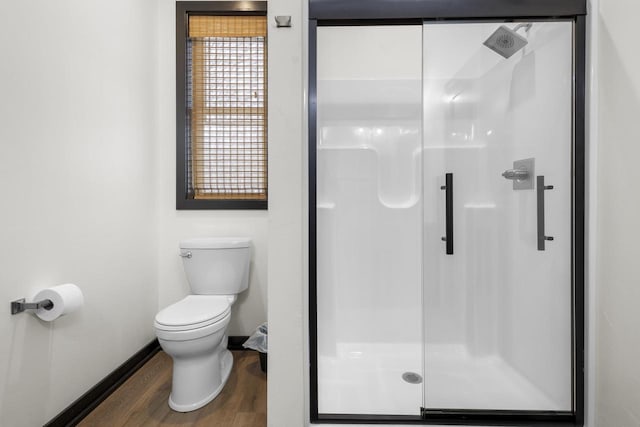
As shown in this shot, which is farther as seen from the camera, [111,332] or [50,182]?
[111,332]

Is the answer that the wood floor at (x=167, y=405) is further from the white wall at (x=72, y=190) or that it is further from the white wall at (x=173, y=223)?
the white wall at (x=173, y=223)

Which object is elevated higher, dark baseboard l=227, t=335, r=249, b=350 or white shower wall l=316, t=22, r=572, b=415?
white shower wall l=316, t=22, r=572, b=415

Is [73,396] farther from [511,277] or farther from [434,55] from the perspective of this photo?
[434,55]

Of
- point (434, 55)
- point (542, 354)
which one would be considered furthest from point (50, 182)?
point (542, 354)

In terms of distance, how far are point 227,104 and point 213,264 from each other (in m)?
1.13

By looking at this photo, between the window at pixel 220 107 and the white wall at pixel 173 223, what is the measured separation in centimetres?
6

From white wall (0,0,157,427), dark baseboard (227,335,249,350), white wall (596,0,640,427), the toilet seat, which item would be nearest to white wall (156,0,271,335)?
dark baseboard (227,335,249,350)

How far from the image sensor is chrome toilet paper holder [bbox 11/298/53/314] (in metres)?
1.21

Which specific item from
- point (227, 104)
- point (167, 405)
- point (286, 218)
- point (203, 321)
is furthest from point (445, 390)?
point (227, 104)

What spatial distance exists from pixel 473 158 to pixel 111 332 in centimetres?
205

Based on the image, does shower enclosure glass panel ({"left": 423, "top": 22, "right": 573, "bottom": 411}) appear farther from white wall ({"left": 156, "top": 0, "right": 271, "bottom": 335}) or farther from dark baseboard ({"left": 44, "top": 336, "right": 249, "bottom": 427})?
dark baseboard ({"left": 44, "top": 336, "right": 249, "bottom": 427})

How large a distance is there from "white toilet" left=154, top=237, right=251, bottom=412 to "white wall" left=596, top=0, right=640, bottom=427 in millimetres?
1660

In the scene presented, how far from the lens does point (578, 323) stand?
4.38 feet

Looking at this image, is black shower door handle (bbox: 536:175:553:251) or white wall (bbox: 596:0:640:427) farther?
black shower door handle (bbox: 536:175:553:251)
